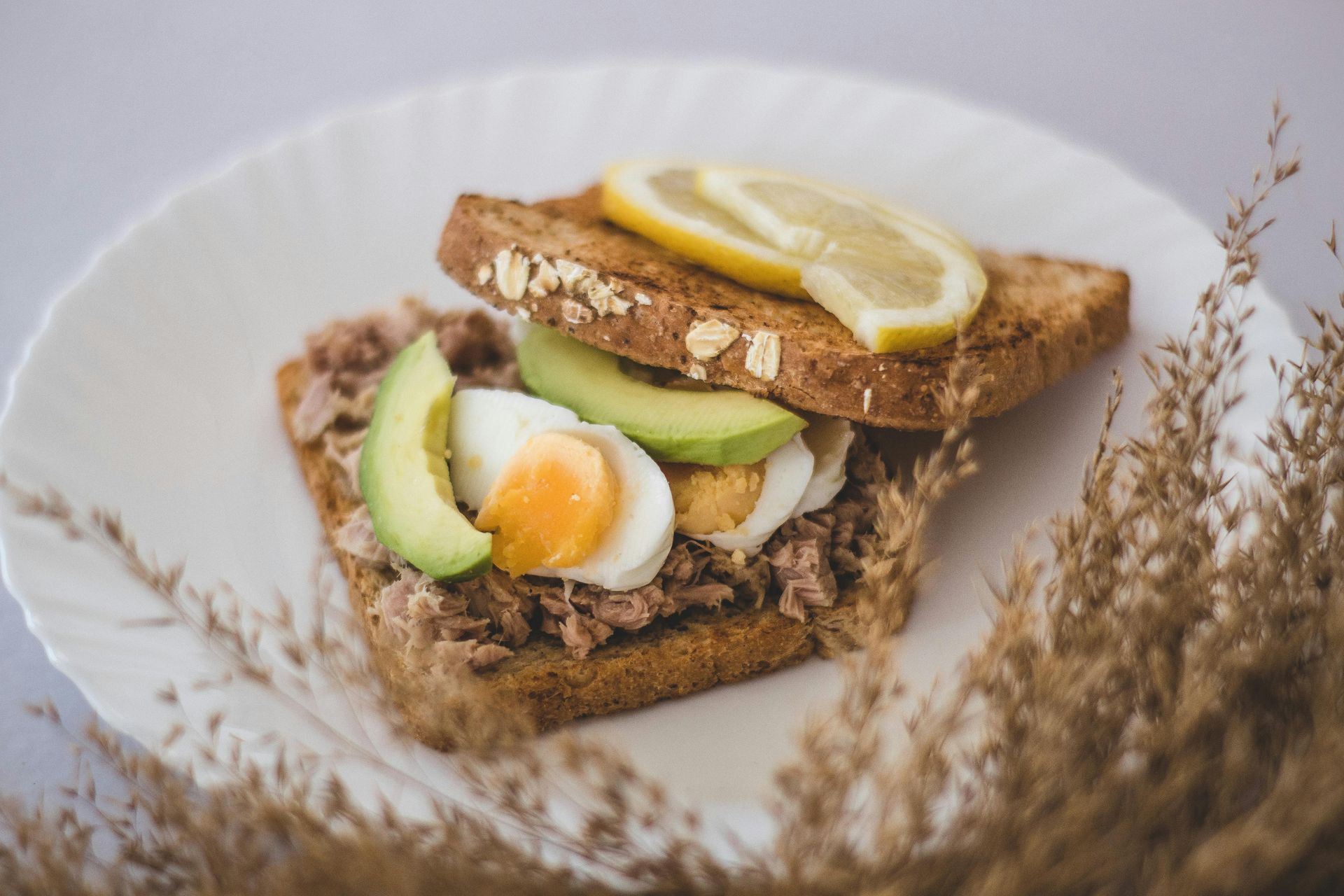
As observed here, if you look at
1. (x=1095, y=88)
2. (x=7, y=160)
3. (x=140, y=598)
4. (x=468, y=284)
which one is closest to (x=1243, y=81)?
(x=1095, y=88)

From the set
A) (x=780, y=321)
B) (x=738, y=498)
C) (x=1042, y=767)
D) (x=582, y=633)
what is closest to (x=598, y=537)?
(x=582, y=633)

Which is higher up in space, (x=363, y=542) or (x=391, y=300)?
(x=391, y=300)

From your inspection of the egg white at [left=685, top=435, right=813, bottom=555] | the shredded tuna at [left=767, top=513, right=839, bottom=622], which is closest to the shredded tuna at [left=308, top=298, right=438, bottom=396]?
the egg white at [left=685, top=435, right=813, bottom=555]

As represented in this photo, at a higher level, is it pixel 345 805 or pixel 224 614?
pixel 345 805

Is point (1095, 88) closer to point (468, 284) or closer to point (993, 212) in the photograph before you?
point (993, 212)

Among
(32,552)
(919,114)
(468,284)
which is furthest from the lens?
(919,114)

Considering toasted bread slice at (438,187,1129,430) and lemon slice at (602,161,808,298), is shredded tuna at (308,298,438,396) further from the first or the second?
lemon slice at (602,161,808,298)

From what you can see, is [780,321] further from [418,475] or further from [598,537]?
[418,475]
